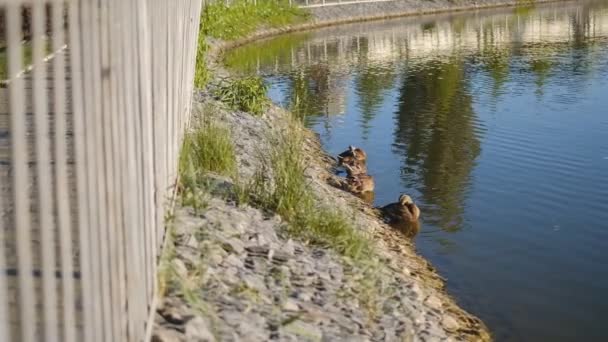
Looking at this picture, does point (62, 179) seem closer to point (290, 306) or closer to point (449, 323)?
point (290, 306)

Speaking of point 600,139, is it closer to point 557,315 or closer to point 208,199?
point 557,315

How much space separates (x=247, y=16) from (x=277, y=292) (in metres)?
31.2

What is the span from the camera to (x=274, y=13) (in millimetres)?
38188

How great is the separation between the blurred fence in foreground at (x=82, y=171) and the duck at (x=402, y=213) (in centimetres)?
592

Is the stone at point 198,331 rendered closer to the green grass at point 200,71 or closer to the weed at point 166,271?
the weed at point 166,271

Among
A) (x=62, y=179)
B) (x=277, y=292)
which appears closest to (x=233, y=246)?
(x=277, y=292)

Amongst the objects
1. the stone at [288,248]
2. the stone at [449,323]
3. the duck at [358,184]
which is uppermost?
the stone at [288,248]

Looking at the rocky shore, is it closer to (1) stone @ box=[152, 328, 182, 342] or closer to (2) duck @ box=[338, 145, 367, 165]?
(1) stone @ box=[152, 328, 182, 342]

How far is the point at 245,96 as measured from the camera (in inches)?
582

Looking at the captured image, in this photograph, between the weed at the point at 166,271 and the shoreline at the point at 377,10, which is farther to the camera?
the shoreline at the point at 377,10

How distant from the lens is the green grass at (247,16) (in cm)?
3219

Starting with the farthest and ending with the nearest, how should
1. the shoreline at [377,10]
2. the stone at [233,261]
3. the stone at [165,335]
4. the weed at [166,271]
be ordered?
the shoreline at [377,10] < the stone at [233,261] < the weed at [166,271] < the stone at [165,335]

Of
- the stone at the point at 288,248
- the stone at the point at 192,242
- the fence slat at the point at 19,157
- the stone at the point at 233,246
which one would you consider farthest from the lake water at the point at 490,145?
the fence slat at the point at 19,157

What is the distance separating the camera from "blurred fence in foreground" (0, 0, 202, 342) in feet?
7.96
